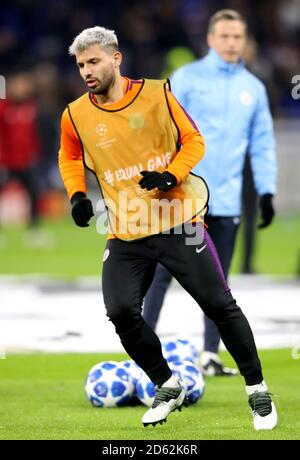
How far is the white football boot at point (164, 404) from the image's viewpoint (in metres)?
7.34

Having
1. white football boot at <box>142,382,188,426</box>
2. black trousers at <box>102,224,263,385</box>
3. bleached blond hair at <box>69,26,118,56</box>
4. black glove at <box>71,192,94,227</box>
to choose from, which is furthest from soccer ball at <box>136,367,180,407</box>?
bleached blond hair at <box>69,26,118,56</box>

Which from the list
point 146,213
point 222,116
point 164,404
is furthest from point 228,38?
point 164,404

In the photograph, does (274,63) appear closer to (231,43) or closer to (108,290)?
(231,43)

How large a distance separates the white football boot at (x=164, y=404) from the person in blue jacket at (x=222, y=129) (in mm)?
1841

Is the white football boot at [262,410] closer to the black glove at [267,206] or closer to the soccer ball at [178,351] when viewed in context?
the soccer ball at [178,351]

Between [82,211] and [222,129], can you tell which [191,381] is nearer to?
[82,211]

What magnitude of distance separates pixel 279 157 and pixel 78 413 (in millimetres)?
17260

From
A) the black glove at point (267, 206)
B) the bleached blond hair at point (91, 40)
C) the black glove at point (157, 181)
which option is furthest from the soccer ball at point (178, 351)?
the bleached blond hair at point (91, 40)

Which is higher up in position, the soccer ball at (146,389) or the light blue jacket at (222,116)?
the light blue jacket at (222,116)

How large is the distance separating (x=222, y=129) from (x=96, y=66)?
7.76 feet

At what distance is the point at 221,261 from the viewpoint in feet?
30.8

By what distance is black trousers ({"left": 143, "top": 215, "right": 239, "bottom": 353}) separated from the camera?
368 inches
